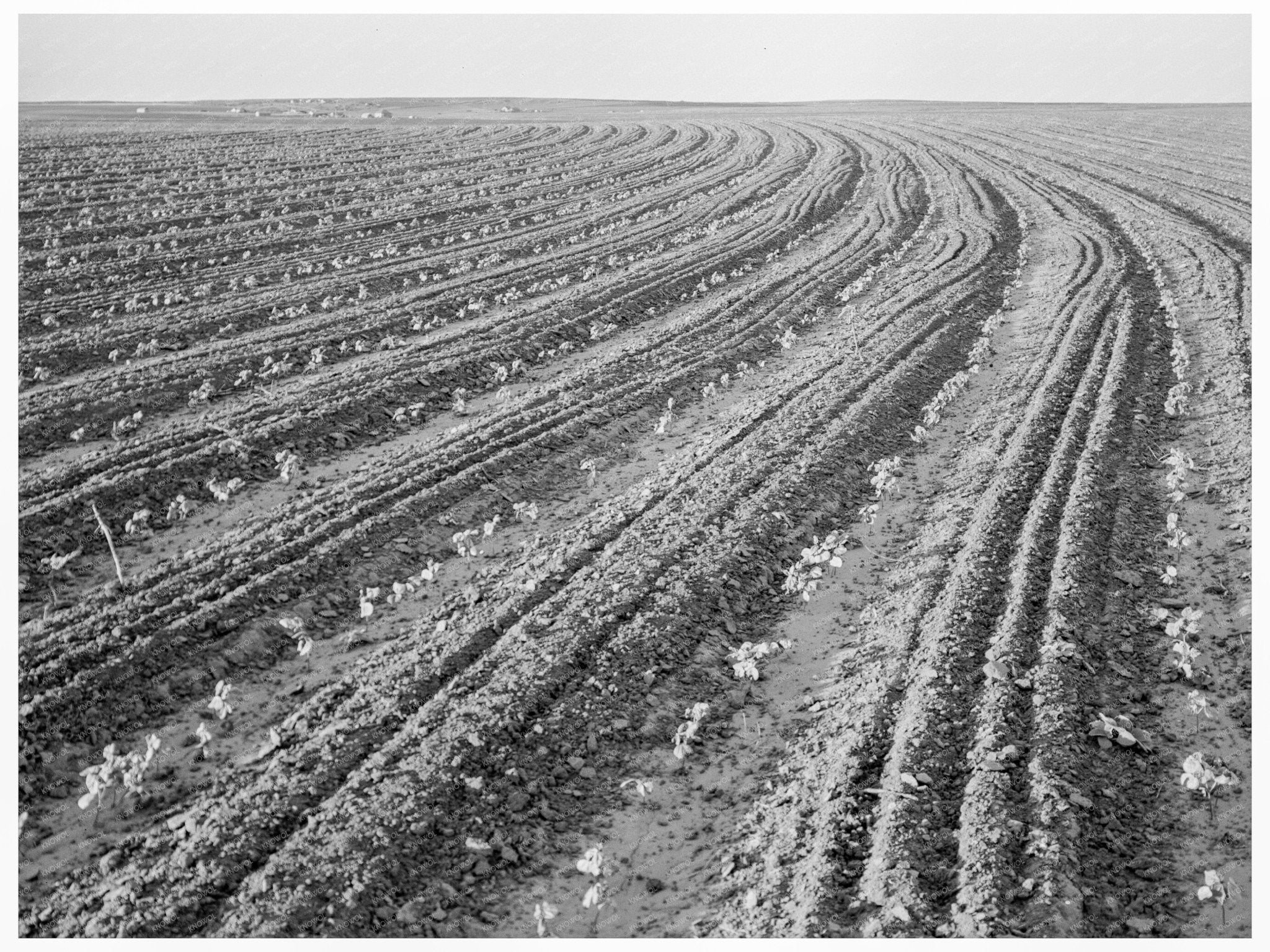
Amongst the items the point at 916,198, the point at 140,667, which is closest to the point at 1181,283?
the point at 916,198

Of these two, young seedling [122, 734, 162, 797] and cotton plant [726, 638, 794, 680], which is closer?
young seedling [122, 734, 162, 797]

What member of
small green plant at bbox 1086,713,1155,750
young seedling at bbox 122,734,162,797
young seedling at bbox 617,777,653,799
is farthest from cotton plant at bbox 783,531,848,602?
young seedling at bbox 122,734,162,797

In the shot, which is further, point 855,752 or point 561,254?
point 561,254

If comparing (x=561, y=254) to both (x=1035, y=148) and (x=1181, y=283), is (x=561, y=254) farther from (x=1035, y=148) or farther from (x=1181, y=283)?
(x=1035, y=148)

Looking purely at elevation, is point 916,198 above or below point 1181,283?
above

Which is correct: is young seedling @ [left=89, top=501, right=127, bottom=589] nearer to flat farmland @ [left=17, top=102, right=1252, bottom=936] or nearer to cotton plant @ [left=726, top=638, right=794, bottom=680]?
flat farmland @ [left=17, top=102, right=1252, bottom=936]
